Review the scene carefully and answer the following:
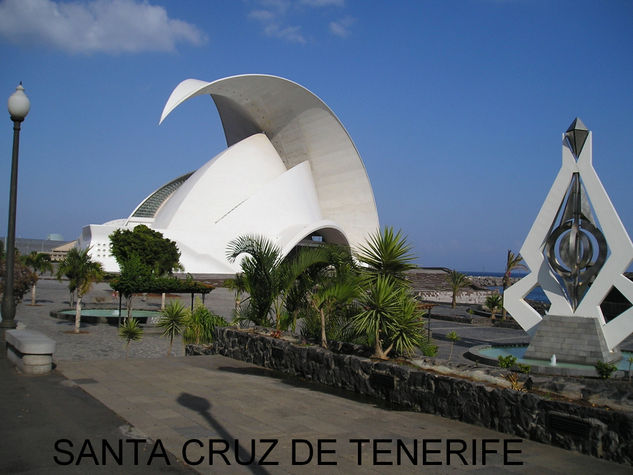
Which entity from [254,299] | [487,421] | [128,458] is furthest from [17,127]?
[487,421]

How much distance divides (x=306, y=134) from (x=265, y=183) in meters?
5.09

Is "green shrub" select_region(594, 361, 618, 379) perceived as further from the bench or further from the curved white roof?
the curved white roof

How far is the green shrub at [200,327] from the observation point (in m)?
11.2

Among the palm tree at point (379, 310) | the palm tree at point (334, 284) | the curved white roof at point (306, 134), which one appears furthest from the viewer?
the curved white roof at point (306, 134)

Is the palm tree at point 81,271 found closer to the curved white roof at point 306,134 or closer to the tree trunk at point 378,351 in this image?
the tree trunk at point 378,351

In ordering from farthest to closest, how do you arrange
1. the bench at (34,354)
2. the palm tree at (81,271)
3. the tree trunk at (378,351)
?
the palm tree at (81,271) < the bench at (34,354) < the tree trunk at (378,351)

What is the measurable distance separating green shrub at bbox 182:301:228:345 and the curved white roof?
29849 millimetres

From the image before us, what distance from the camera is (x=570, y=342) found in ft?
36.1

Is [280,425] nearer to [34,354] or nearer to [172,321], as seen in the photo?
[34,354]

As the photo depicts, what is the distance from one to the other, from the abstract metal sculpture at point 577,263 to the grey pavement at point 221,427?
637 cm

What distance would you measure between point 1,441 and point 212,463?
1.64 meters

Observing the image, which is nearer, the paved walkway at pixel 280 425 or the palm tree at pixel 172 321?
the paved walkway at pixel 280 425

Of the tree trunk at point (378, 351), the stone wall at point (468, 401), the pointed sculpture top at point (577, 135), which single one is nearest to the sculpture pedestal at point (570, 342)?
the pointed sculpture top at point (577, 135)

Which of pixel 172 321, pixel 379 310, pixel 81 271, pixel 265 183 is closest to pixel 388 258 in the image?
pixel 379 310
